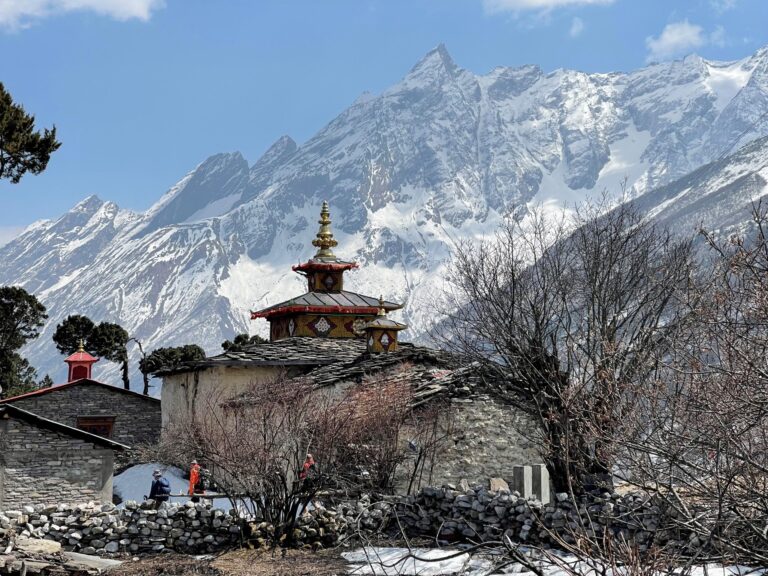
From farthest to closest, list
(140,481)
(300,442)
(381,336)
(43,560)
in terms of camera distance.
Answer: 1. (140,481)
2. (381,336)
3. (300,442)
4. (43,560)

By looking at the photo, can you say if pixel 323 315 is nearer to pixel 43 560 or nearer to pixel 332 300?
pixel 332 300

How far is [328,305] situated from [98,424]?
31.4 ft

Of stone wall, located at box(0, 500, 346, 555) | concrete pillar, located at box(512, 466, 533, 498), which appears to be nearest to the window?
stone wall, located at box(0, 500, 346, 555)

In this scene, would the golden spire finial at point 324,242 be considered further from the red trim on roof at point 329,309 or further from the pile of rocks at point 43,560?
the pile of rocks at point 43,560

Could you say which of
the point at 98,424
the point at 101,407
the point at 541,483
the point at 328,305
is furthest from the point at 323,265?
the point at 541,483

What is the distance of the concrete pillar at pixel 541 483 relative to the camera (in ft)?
84.0

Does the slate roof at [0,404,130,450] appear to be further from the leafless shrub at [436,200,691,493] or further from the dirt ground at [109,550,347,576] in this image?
the leafless shrub at [436,200,691,493]

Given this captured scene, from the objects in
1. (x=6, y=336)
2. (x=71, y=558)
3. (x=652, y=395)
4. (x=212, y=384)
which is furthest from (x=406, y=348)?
(x=6, y=336)

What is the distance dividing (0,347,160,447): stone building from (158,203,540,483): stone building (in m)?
3.64

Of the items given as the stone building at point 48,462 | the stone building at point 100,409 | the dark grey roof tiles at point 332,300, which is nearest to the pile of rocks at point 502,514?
the stone building at point 48,462

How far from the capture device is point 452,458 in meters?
26.9

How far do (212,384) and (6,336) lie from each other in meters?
29.4

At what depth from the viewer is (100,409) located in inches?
1734

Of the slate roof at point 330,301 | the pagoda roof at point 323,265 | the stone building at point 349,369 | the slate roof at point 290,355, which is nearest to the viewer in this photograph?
the stone building at point 349,369
